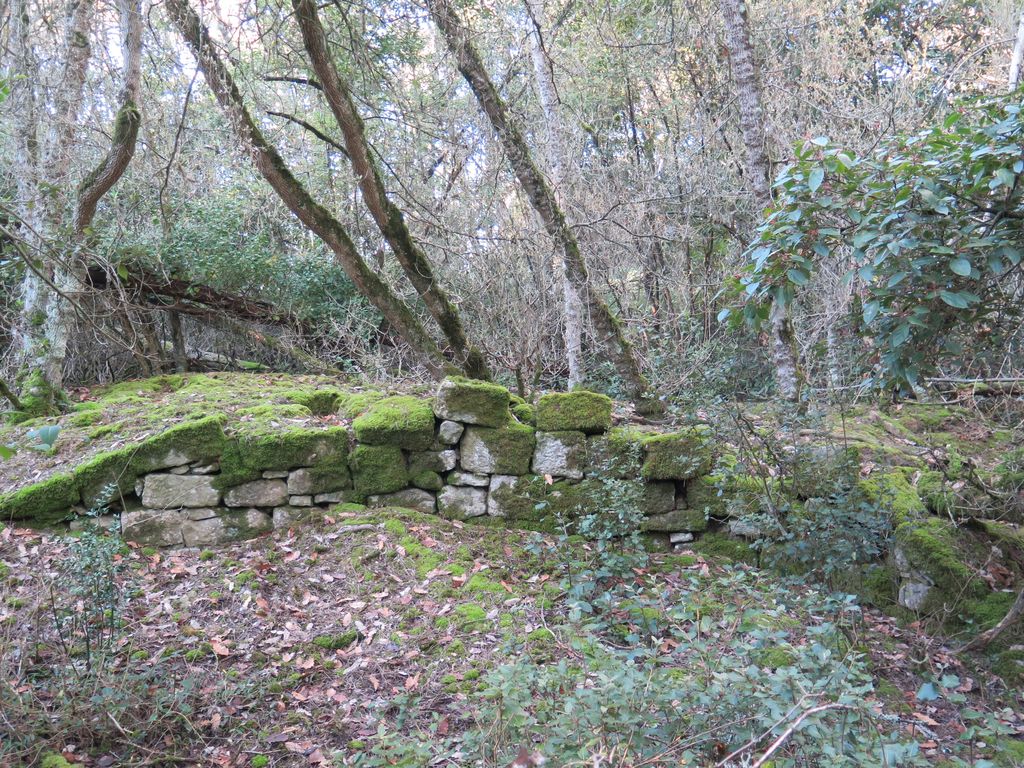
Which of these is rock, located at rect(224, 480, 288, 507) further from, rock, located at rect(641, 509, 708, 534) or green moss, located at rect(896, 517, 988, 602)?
green moss, located at rect(896, 517, 988, 602)

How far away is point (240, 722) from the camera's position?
3320mm

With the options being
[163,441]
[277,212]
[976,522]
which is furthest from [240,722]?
[277,212]

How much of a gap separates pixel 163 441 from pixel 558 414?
8.88 feet

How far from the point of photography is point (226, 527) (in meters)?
4.87

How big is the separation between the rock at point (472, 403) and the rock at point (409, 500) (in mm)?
590

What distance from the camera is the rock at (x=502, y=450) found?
510 centimetres

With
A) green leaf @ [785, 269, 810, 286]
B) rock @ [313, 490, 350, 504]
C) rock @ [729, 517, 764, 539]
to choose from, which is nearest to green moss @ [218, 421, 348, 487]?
rock @ [313, 490, 350, 504]

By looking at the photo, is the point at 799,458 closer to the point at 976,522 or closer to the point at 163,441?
the point at 976,522

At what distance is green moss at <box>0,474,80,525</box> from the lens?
4578 millimetres

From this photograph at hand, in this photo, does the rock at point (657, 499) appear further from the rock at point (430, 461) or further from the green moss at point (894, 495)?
the rock at point (430, 461)

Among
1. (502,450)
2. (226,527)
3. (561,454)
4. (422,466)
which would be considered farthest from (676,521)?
(226,527)

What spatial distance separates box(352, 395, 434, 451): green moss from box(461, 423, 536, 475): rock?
13.7 inches

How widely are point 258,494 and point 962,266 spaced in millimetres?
4324

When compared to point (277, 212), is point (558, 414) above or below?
below
